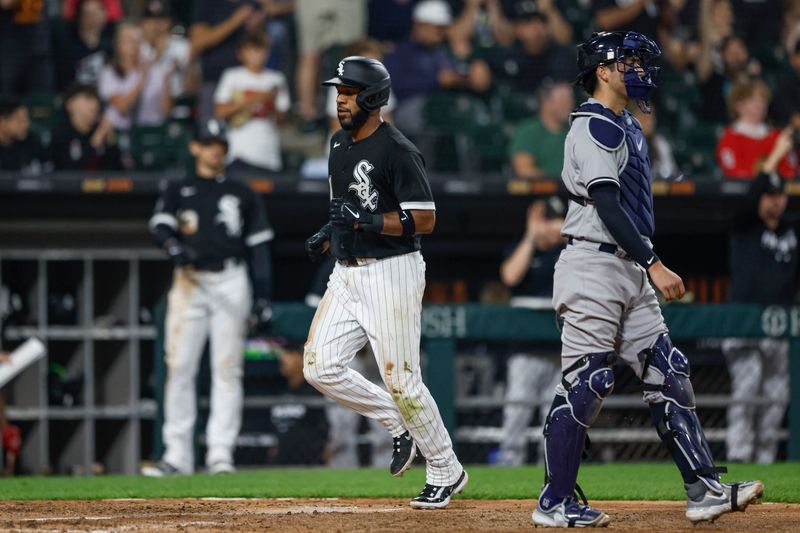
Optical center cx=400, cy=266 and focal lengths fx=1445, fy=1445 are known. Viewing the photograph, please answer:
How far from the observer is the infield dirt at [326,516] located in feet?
14.6

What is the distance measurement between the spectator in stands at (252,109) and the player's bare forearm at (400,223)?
440 centimetres

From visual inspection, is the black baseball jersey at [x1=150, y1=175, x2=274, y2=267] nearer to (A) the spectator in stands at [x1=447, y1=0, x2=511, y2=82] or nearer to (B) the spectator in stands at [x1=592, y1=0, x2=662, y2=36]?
(A) the spectator in stands at [x1=447, y1=0, x2=511, y2=82]

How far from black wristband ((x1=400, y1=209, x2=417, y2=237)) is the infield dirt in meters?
0.95

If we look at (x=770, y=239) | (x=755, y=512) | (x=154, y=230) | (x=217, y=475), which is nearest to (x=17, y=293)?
(x=154, y=230)

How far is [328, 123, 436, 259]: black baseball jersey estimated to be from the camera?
491cm

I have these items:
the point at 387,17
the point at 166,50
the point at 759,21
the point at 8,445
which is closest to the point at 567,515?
the point at 8,445

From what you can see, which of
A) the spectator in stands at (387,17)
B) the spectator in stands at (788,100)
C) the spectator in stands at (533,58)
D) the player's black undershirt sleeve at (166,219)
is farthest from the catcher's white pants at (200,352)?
the spectator in stands at (788,100)

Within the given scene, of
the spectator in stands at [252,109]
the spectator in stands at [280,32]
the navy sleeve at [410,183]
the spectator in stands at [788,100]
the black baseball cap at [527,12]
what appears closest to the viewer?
the navy sleeve at [410,183]

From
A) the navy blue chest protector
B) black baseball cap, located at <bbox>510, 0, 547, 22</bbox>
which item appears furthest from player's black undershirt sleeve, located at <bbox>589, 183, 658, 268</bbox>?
black baseball cap, located at <bbox>510, 0, 547, 22</bbox>

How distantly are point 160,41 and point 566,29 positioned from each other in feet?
10.6

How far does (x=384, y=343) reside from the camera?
16.3ft

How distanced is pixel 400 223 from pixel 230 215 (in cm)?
291

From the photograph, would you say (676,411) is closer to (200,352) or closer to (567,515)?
(567,515)

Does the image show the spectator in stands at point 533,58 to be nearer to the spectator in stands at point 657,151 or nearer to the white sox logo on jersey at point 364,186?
the spectator in stands at point 657,151
